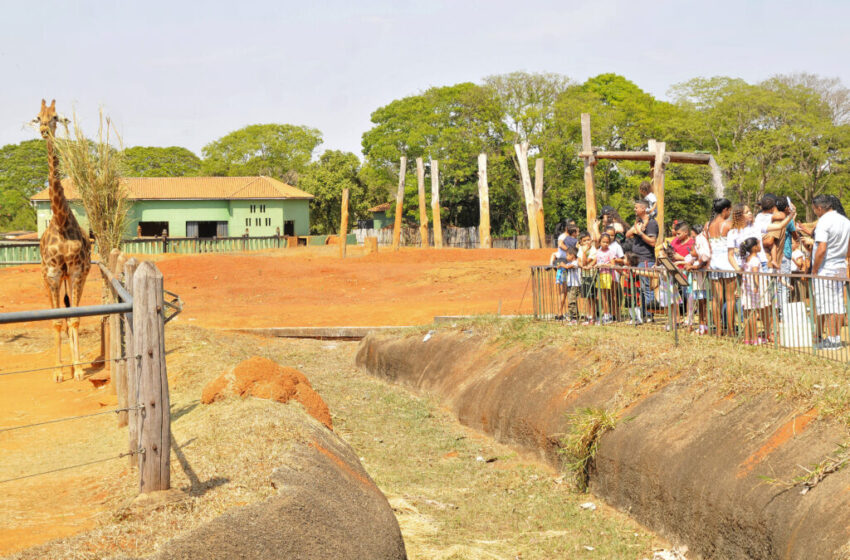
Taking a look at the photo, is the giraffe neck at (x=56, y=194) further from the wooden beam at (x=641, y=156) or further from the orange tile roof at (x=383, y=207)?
the orange tile roof at (x=383, y=207)

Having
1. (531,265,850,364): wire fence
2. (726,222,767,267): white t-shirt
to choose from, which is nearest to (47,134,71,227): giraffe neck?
(531,265,850,364): wire fence

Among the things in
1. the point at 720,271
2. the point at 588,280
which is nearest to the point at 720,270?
the point at 720,271

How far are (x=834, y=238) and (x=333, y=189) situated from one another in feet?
177

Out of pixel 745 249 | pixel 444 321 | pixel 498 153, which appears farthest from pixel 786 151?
pixel 745 249

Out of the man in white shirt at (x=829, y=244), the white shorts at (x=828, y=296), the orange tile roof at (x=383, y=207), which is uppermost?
the orange tile roof at (x=383, y=207)

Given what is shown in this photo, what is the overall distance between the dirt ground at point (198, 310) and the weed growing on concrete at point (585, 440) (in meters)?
4.10

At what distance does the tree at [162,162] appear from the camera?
247 ft

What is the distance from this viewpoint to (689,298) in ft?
33.4

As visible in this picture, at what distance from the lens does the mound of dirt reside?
902 cm

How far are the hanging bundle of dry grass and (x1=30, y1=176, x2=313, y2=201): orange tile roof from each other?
129ft

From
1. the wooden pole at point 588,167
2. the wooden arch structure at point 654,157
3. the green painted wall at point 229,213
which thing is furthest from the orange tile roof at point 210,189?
the wooden arch structure at point 654,157

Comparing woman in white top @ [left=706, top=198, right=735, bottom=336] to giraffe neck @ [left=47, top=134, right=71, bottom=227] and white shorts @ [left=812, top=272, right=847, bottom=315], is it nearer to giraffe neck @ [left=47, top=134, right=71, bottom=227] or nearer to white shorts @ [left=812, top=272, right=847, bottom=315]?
white shorts @ [left=812, top=272, right=847, bottom=315]

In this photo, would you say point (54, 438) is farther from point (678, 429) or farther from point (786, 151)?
point (786, 151)

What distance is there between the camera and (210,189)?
56406mm
